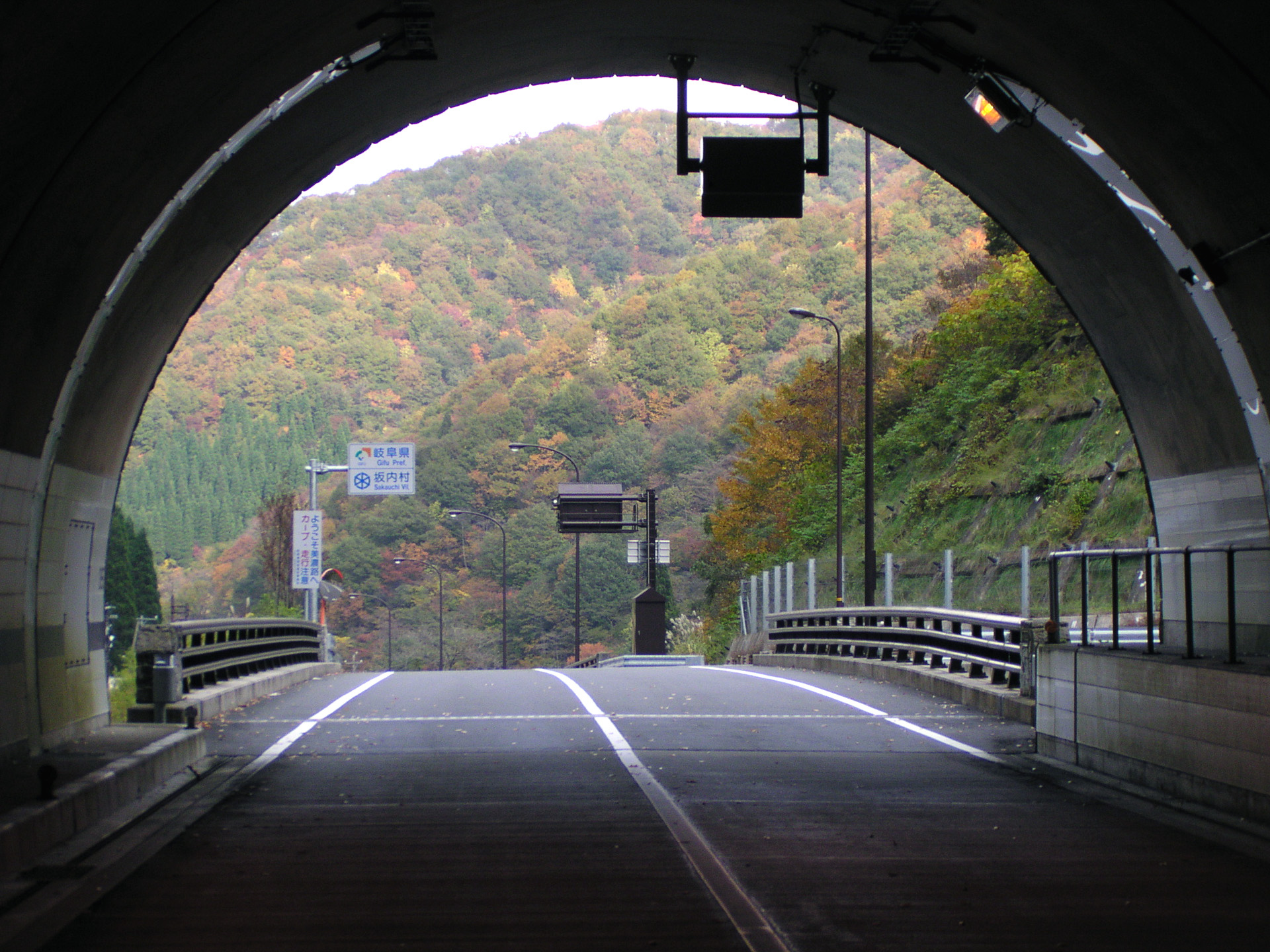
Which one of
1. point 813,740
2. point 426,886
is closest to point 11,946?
point 426,886

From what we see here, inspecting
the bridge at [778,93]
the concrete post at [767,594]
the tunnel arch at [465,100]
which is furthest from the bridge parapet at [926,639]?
the concrete post at [767,594]

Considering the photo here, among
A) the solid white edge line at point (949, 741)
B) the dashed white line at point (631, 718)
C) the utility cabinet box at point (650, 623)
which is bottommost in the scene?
the utility cabinet box at point (650, 623)

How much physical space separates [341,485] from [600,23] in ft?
364

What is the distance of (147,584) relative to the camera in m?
106

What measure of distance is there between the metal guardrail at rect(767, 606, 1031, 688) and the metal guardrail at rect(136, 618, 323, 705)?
841 centimetres

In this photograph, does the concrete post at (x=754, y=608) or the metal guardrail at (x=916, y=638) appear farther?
the concrete post at (x=754, y=608)

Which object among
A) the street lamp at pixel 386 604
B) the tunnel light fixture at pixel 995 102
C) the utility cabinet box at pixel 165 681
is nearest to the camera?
the tunnel light fixture at pixel 995 102

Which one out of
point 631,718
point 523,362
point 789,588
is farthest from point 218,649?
point 523,362

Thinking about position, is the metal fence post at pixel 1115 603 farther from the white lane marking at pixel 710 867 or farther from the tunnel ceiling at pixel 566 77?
the white lane marking at pixel 710 867

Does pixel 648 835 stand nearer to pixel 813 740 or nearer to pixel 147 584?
pixel 813 740

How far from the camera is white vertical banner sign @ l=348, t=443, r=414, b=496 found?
47750mm

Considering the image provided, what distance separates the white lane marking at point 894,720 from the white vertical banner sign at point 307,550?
22.3m

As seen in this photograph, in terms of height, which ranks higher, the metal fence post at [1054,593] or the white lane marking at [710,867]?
the metal fence post at [1054,593]

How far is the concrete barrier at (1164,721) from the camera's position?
836cm
